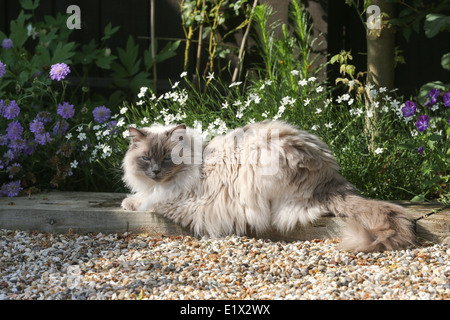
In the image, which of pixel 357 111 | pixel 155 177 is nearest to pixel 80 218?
pixel 155 177

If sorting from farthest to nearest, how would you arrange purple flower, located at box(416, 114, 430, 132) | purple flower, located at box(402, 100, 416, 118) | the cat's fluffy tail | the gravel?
1. purple flower, located at box(402, 100, 416, 118)
2. purple flower, located at box(416, 114, 430, 132)
3. the cat's fluffy tail
4. the gravel

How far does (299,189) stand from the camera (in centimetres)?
297

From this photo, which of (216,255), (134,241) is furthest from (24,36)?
(216,255)

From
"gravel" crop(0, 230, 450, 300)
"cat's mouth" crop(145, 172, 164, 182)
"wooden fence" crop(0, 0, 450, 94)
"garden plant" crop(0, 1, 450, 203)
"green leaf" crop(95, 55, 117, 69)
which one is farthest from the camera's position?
"green leaf" crop(95, 55, 117, 69)

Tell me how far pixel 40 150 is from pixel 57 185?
0.31 meters

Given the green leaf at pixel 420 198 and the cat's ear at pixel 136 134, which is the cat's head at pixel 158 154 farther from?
the green leaf at pixel 420 198

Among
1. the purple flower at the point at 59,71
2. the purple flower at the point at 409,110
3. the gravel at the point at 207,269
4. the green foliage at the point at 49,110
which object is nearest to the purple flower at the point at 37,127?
the green foliage at the point at 49,110

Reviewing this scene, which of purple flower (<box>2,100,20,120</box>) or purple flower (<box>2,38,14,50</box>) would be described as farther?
purple flower (<box>2,38,14,50</box>)

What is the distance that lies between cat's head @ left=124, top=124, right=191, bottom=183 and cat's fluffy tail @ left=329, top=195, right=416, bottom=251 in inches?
39.0

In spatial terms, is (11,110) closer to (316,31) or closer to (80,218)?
(80,218)

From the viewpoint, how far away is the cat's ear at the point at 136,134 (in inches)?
124

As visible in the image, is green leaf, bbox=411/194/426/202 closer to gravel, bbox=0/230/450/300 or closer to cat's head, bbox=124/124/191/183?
gravel, bbox=0/230/450/300

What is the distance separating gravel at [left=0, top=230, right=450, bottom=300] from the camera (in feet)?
7.80

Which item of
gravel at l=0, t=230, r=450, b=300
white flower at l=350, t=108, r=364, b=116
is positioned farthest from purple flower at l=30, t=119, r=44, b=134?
white flower at l=350, t=108, r=364, b=116
